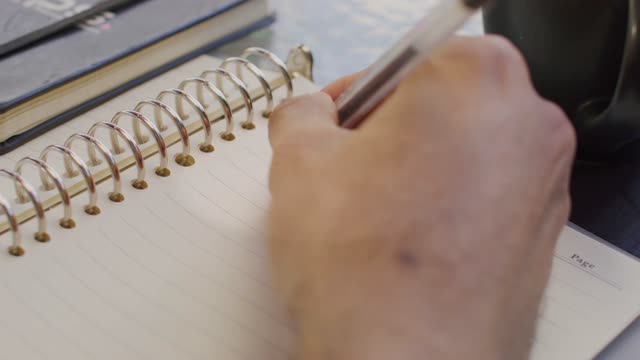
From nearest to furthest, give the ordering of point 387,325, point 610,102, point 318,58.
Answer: point 387,325
point 610,102
point 318,58

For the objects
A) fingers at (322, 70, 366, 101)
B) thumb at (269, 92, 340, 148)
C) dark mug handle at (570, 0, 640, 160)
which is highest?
thumb at (269, 92, 340, 148)

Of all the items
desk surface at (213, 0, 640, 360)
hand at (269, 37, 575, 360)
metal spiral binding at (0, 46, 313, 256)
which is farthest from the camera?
desk surface at (213, 0, 640, 360)

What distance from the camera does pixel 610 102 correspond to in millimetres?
554

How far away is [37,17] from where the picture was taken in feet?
2.19

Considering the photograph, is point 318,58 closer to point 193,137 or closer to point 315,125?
point 193,137

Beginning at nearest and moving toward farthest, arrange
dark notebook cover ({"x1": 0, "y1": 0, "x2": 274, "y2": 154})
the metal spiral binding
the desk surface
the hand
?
1. the hand
2. the metal spiral binding
3. dark notebook cover ({"x1": 0, "y1": 0, "x2": 274, "y2": 154})
4. the desk surface

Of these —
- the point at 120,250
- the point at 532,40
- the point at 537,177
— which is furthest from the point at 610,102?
Answer: the point at 120,250

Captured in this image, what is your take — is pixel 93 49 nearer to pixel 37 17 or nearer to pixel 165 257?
pixel 37 17

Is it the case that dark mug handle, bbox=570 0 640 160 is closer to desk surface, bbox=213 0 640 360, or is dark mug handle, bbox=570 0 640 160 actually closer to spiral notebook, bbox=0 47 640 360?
spiral notebook, bbox=0 47 640 360

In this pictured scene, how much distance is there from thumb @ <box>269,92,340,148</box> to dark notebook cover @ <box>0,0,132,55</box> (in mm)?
288

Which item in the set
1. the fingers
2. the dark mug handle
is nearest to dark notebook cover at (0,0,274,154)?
the fingers

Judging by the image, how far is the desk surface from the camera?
0.79m

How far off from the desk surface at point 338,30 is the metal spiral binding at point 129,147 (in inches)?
5.5

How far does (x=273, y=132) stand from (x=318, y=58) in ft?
1.20
